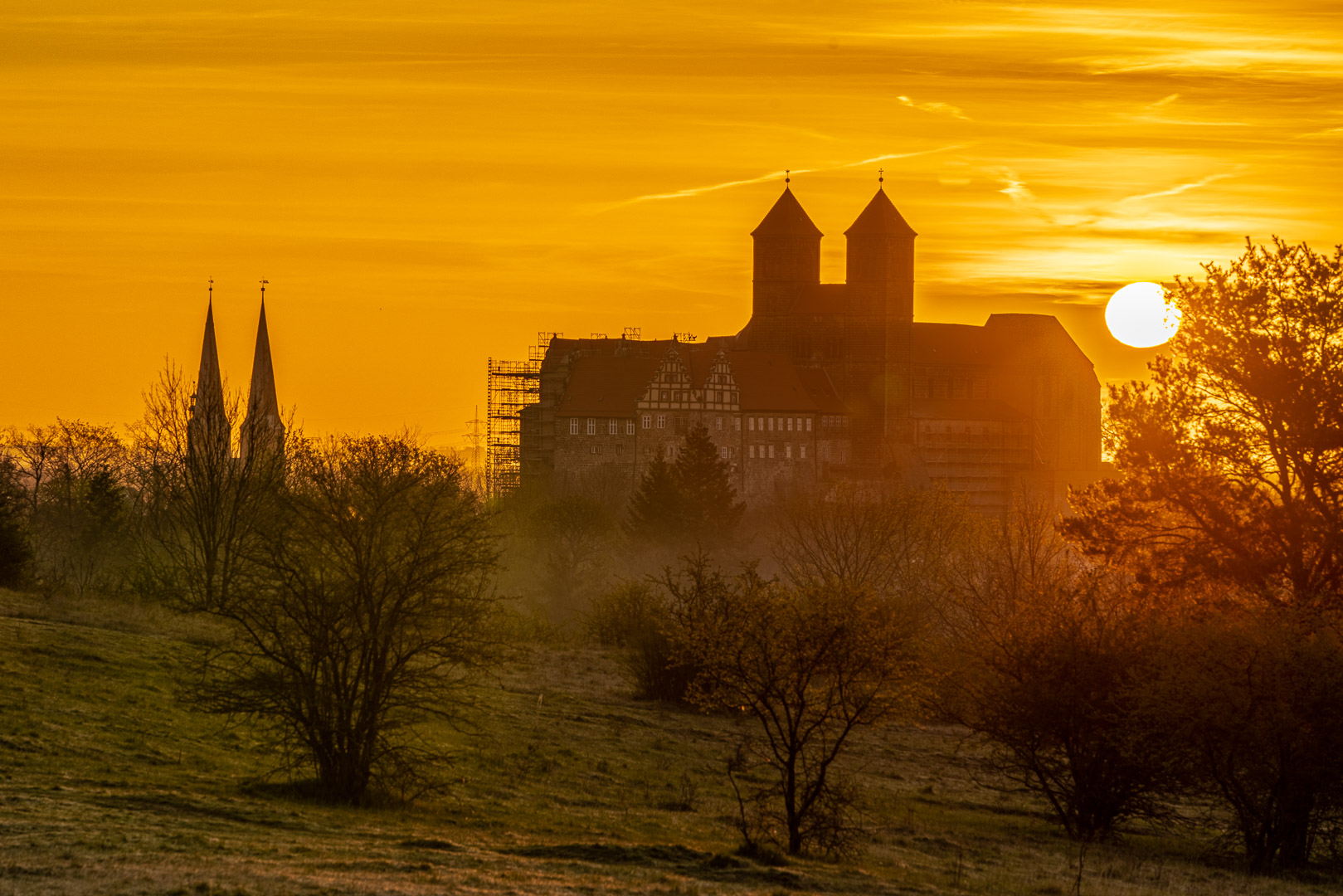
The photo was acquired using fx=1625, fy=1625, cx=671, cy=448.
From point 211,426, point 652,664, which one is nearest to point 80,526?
point 211,426

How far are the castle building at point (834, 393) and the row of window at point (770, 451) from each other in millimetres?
86

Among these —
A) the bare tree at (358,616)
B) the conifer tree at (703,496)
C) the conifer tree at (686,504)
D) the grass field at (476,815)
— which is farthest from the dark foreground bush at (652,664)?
the conifer tree at (703,496)

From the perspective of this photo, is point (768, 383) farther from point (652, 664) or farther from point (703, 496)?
point (652, 664)

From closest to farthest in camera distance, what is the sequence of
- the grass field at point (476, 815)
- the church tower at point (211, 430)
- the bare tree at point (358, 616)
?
the grass field at point (476, 815) → the bare tree at point (358, 616) → the church tower at point (211, 430)

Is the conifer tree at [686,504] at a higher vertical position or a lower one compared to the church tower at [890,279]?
lower

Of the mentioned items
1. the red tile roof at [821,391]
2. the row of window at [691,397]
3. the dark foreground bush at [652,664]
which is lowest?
the dark foreground bush at [652,664]

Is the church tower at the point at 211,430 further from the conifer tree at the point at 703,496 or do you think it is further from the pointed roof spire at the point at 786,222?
the pointed roof spire at the point at 786,222

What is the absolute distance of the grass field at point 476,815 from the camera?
16.4 metres

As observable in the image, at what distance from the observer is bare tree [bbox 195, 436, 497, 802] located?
73.4 feet

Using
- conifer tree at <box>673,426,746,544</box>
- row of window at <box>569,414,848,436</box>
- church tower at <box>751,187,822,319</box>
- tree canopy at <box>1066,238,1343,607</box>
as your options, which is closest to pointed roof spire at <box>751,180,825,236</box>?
church tower at <box>751,187,822,319</box>

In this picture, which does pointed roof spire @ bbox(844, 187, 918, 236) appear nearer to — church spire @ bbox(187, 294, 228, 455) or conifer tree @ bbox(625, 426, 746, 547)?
conifer tree @ bbox(625, 426, 746, 547)

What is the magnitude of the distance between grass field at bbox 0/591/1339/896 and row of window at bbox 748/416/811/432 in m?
78.6

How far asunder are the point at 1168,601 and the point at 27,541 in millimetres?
30660

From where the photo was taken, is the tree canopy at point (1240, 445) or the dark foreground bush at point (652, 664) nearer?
the tree canopy at point (1240, 445)
